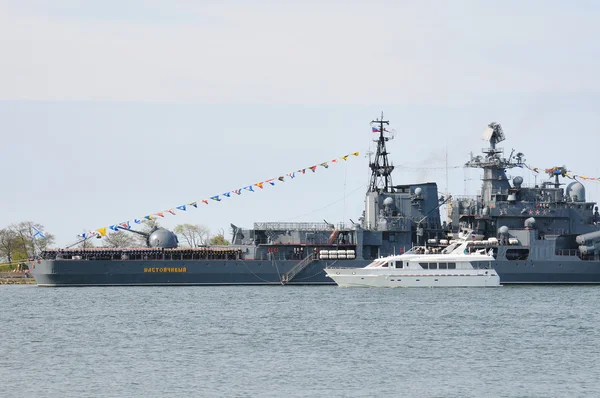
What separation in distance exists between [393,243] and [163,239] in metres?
18.8

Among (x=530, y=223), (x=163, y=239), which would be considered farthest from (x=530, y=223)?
(x=163, y=239)

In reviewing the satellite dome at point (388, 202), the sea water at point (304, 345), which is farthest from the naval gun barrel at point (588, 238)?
the satellite dome at point (388, 202)

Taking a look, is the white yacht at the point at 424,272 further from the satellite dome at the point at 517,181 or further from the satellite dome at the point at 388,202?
the satellite dome at the point at 517,181

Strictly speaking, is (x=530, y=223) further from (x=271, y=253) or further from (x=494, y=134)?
(x=271, y=253)

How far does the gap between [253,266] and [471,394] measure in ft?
156

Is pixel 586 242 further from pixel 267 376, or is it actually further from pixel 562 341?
pixel 267 376

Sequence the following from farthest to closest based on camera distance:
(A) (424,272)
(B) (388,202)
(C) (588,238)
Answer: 1. (B) (388,202)
2. (C) (588,238)
3. (A) (424,272)

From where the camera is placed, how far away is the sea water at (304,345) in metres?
33.6

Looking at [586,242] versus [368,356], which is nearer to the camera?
[368,356]

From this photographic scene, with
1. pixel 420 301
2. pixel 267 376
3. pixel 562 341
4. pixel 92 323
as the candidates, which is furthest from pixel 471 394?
pixel 420 301

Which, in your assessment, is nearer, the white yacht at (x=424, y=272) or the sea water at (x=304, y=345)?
the sea water at (x=304, y=345)

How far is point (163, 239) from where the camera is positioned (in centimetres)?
8006

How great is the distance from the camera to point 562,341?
4369 cm

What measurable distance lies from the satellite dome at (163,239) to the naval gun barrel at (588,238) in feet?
107
